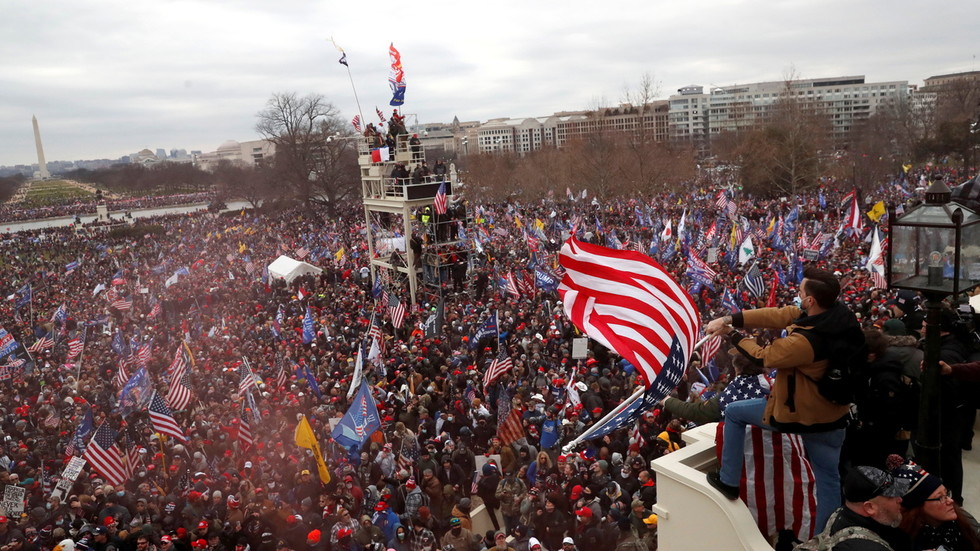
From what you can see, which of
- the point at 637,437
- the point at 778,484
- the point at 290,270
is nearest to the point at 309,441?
the point at 637,437

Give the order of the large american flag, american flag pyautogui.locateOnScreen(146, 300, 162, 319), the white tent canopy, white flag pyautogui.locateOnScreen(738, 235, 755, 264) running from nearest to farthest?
the large american flag < white flag pyautogui.locateOnScreen(738, 235, 755, 264) < american flag pyautogui.locateOnScreen(146, 300, 162, 319) < the white tent canopy

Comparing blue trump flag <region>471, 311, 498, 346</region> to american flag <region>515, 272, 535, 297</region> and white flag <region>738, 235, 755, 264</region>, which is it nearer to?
american flag <region>515, 272, 535, 297</region>

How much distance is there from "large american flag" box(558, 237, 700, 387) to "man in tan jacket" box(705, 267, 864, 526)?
1149 millimetres

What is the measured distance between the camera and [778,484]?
439cm

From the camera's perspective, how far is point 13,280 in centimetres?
3450

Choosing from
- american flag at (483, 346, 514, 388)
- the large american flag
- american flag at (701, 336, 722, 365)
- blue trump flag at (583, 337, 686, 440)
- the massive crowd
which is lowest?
the massive crowd

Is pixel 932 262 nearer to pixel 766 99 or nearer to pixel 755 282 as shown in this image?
pixel 755 282

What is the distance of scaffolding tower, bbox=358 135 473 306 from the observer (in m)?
23.1

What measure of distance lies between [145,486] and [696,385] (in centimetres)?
862

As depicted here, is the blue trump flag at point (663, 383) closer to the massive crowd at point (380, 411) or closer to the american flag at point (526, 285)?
the massive crowd at point (380, 411)

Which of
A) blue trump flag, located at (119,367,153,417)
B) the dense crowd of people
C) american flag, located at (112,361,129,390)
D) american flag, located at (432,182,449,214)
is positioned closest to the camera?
blue trump flag, located at (119,367,153,417)

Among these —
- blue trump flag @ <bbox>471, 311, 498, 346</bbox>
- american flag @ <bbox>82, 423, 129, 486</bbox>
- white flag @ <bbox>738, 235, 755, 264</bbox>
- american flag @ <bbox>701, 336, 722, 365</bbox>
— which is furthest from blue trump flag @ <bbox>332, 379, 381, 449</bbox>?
white flag @ <bbox>738, 235, 755, 264</bbox>

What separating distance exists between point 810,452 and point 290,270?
80.7 feet

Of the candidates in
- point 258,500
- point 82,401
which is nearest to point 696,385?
point 258,500
